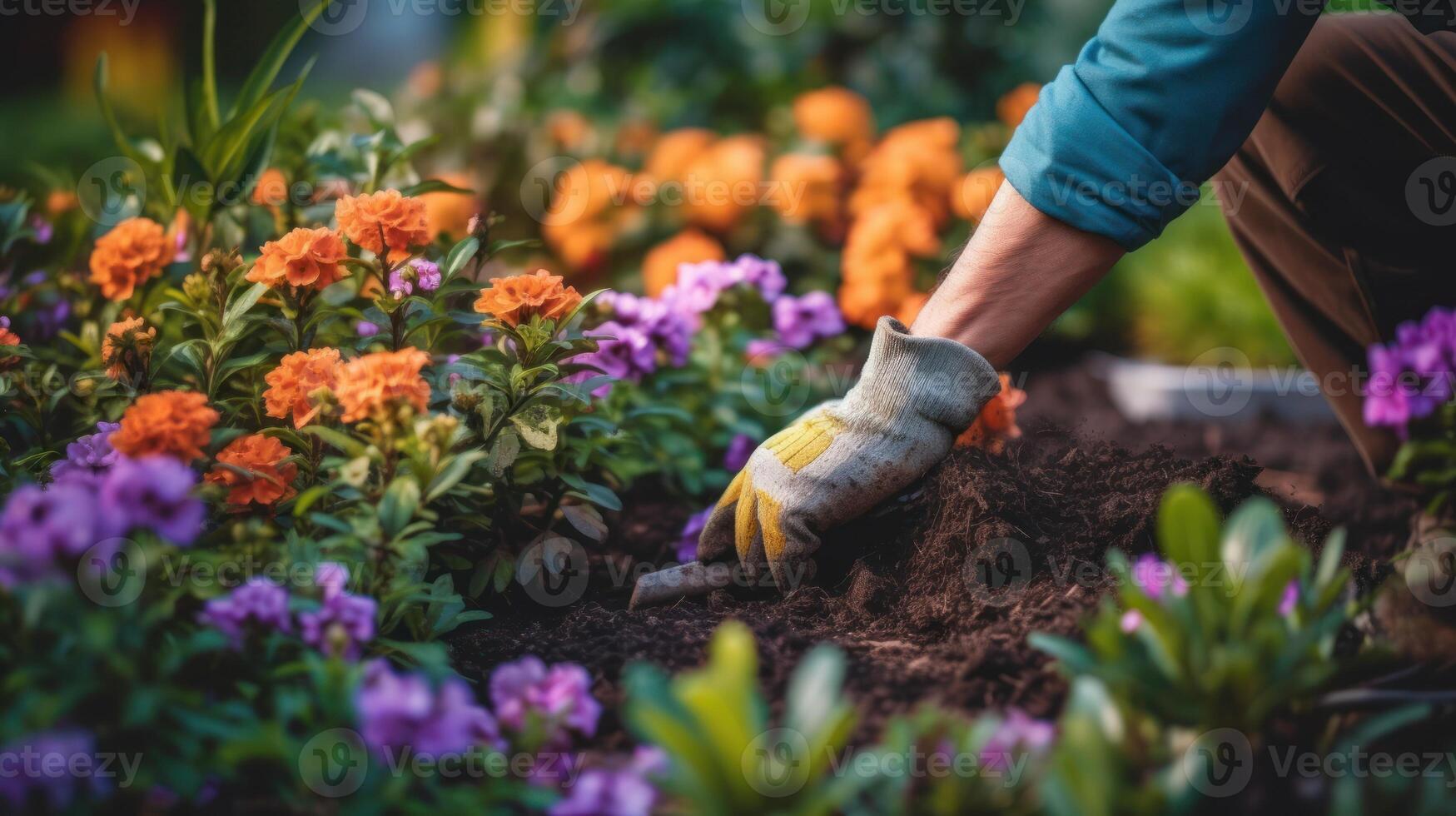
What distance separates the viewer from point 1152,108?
1512 mm

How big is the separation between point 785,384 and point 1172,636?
1.63 metres

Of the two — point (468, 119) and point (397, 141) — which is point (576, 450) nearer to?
point (397, 141)

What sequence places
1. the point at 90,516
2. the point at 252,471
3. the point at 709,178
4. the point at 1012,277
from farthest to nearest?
the point at 709,178 < the point at 1012,277 < the point at 252,471 < the point at 90,516

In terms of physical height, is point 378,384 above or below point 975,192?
above

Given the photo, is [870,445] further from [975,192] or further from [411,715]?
[975,192]

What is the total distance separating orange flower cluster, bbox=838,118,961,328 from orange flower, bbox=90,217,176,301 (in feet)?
6.40

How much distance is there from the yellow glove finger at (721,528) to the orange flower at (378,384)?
68 cm

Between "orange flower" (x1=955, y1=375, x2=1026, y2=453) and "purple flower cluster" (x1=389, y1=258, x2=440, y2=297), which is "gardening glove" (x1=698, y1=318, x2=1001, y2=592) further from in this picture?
"purple flower cluster" (x1=389, y1=258, x2=440, y2=297)

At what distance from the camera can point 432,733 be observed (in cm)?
108

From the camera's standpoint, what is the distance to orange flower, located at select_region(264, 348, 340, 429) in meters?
1.56

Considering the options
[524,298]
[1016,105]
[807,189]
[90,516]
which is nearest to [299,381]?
[524,298]

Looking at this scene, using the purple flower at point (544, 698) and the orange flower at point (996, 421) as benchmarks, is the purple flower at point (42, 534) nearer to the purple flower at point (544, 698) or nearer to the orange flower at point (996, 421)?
the purple flower at point (544, 698)

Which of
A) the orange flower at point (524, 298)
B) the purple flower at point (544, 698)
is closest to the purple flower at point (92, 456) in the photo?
the orange flower at point (524, 298)

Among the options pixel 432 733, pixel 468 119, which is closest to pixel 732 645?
pixel 432 733
